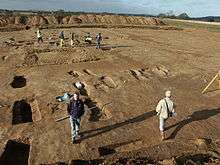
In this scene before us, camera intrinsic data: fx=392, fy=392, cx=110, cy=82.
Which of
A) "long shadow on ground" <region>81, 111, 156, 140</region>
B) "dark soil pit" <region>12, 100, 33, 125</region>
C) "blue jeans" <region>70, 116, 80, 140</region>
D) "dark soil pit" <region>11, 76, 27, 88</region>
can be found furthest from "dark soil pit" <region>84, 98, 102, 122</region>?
"dark soil pit" <region>11, 76, 27, 88</region>

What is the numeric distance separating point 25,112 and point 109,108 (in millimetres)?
3872

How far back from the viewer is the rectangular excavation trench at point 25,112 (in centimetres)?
1673

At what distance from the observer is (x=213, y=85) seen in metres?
22.5

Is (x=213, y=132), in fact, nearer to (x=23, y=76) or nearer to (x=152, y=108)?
(x=152, y=108)

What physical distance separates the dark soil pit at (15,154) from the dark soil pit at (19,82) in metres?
8.10

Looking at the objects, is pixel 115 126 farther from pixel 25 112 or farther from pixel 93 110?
pixel 25 112

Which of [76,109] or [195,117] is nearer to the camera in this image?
[76,109]

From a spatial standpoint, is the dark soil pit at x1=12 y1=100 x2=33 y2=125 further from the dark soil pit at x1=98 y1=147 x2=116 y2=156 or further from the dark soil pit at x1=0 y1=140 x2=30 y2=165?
the dark soil pit at x1=98 y1=147 x2=116 y2=156

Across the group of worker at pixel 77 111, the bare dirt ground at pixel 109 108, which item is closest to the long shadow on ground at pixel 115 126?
the bare dirt ground at pixel 109 108

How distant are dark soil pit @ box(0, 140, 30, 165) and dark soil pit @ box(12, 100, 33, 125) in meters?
2.25

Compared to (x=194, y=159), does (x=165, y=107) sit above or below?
above

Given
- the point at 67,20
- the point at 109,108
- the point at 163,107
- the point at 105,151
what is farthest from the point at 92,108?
the point at 67,20

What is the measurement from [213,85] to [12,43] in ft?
73.0

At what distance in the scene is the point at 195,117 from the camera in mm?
16875
